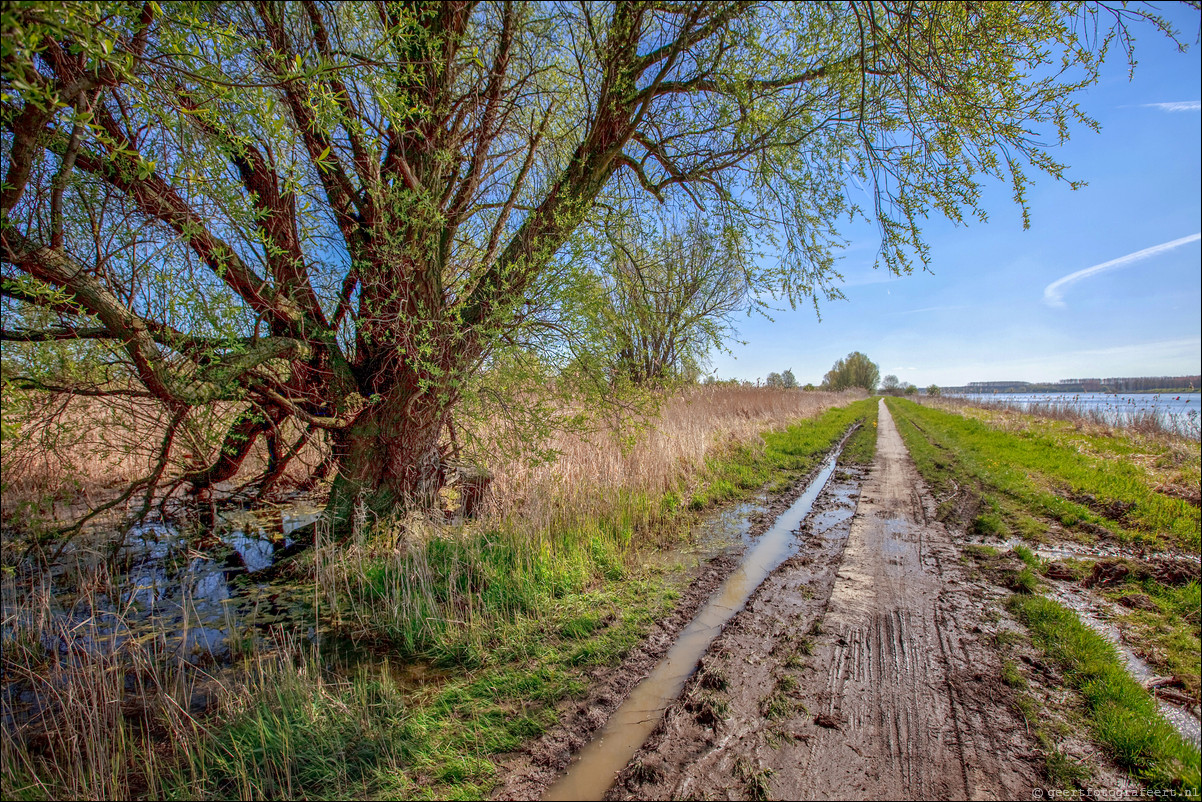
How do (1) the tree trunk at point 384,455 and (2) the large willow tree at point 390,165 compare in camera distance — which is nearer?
(2) the large willow tree at point 390,165

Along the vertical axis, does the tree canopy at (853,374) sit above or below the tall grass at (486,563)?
above

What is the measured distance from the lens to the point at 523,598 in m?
4.22

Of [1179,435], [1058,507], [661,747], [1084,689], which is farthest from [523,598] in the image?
[1179,435]

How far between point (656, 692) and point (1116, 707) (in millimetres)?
2736

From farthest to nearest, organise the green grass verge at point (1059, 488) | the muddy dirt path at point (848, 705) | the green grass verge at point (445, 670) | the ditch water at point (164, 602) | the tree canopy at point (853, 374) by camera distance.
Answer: the tree canopy at point (853, 374) < the green grass verge at point (1059, 488) < the ditch water at point (164, 602) < the green grass verge at point (445, 670) < the muddy dirt path at point (848, 705)

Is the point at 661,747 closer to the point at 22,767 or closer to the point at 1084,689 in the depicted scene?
the point at 1084,689

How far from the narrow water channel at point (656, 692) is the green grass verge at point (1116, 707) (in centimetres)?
224

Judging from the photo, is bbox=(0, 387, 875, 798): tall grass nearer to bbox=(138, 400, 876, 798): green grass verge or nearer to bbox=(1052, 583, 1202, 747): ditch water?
bbox=(138, 400, 876, 798): green grass verge

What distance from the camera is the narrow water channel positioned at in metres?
2.36

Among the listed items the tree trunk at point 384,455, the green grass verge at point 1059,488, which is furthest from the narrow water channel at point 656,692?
the green grass verge at point 1059,488

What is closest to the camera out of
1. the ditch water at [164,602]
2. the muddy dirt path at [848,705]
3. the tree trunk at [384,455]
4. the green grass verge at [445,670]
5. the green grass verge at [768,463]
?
the muddy dirt path at [848,705]

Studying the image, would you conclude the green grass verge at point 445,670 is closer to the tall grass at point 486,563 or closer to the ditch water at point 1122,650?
the tall grass at point 486,563

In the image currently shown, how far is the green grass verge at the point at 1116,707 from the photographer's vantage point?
2275mm

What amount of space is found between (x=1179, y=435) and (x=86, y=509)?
2598 cm
